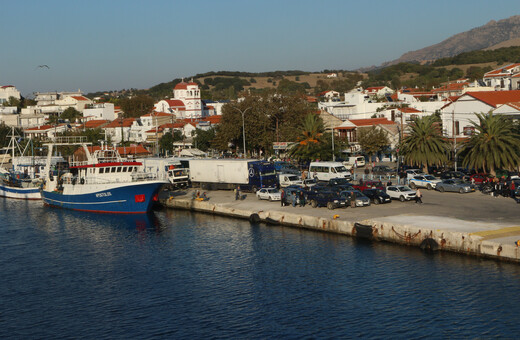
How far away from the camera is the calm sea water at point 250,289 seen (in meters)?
27.5

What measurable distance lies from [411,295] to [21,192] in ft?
223

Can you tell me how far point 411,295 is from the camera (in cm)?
3056

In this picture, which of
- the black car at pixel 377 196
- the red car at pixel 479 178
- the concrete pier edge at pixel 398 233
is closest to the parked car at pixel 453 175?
the red car at pixel 479 178

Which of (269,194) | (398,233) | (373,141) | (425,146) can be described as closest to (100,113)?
(373,141)

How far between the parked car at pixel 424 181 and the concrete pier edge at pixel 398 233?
17.6m

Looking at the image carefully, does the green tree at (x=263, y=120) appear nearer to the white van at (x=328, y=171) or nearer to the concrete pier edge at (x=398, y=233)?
the white van at (x=328, y=171)

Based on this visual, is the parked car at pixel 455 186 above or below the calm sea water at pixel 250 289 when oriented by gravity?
above

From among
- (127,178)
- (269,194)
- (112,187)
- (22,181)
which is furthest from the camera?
(22,181)

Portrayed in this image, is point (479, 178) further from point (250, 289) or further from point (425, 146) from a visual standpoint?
point (250, 289)

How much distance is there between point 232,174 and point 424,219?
28003 millimetres

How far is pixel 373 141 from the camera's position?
8781cm

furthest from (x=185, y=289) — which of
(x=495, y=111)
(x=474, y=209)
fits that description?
(x=495, y=111)

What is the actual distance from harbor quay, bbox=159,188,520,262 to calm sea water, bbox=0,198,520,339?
93cm

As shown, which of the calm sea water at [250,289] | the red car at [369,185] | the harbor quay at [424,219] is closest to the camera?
the calm sea water at [250,289]
